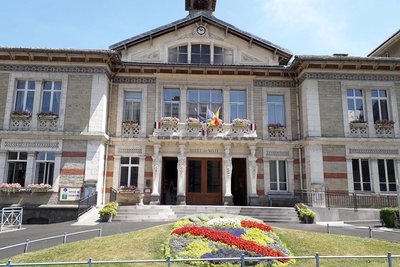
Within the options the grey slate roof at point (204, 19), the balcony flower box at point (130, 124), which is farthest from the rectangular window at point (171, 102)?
the grey slate roof at point (204, 19)

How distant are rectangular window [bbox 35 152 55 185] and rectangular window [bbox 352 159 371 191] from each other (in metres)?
17.0

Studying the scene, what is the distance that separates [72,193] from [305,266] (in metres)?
12.9

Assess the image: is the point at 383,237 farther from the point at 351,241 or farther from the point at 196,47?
the point at 196,47

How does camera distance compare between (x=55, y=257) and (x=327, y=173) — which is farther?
(x=327, y=173)

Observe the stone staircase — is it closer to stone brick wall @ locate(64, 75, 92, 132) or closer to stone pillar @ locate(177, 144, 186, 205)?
stone pillar @ locate(177, 144, 186, 205)

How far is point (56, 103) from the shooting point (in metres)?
17.8

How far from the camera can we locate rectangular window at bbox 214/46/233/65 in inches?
796

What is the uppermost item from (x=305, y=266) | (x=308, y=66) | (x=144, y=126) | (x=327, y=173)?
(x=308, y=66)

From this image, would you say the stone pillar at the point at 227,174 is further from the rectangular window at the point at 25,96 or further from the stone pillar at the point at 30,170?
the rectangular window at the point at 25,96

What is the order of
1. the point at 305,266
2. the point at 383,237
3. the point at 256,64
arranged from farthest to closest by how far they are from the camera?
the point at 256,64, the point at 383,237, the point at 305,266

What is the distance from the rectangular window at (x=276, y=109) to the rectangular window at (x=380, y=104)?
5.32 m

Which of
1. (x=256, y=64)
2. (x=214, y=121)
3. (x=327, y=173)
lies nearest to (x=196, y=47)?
(x=256, y=64)

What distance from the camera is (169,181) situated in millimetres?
20531

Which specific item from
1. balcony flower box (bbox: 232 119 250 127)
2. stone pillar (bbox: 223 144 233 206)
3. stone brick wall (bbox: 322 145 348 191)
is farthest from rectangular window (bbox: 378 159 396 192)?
stone pillar (bbox: 223 144 233 206)
